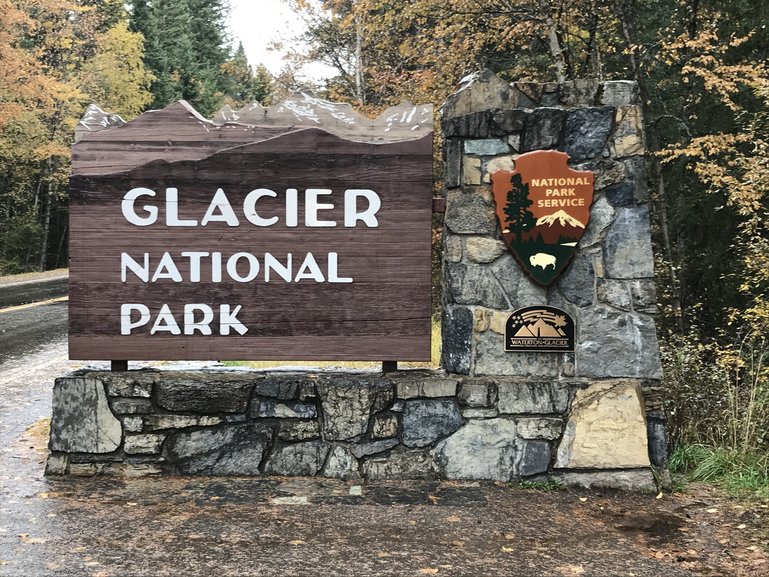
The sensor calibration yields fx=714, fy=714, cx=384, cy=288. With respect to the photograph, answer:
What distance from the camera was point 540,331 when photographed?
183 inches

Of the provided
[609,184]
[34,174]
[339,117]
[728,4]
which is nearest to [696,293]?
[728,4]

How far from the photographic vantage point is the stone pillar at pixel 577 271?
15.1 feet

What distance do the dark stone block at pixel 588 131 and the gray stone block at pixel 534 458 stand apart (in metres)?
1.86

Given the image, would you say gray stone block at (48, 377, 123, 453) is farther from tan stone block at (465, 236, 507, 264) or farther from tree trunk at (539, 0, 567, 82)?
tree trunk at (539, 0, 567, 82)

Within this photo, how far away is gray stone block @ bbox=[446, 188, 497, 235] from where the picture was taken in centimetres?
467

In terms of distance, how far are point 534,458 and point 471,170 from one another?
75.4 inches

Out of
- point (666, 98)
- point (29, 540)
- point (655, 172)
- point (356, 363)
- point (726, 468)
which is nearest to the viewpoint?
point (29, 540)

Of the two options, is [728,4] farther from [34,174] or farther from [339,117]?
[34,174]

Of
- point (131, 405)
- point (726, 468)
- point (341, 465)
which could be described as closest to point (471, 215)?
point (341, 465)

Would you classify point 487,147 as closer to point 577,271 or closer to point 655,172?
point 577,271

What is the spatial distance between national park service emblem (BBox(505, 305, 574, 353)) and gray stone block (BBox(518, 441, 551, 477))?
61 centimetres

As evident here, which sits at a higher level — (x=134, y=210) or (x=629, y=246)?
(x=134, y=210)

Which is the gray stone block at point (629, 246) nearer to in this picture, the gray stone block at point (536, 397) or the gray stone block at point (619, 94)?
the gray stone block at point (619, 94)

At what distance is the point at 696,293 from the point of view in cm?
1002
